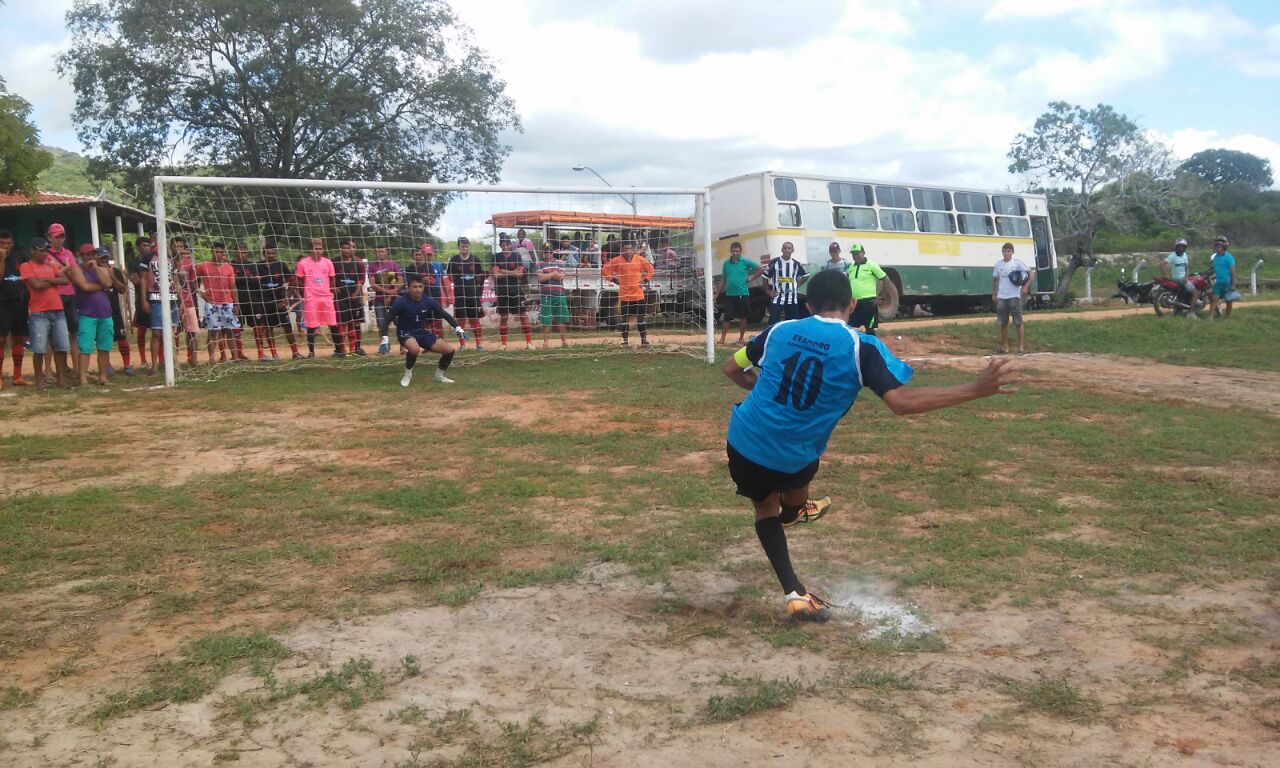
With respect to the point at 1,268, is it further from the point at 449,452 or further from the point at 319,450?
the point at 449,452

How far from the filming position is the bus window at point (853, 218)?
21.2 meters

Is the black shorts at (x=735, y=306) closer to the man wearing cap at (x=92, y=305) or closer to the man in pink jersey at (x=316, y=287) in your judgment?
the man in pink jersey at (x=316, y=287)

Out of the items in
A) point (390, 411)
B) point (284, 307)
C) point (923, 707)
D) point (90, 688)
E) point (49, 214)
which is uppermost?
point (49, 214)

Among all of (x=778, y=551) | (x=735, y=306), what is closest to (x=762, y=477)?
(x=778, y=551)

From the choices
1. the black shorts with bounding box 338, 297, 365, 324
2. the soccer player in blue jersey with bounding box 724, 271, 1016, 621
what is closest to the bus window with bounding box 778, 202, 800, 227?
the black shorts with bounding box 338, 297, 365, 324

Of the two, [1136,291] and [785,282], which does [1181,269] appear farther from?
[785,282]

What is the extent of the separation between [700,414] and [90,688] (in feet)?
22.5

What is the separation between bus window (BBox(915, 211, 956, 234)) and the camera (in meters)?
23.1

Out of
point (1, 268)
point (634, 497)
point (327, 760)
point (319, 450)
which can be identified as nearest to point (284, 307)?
point (1, 268)

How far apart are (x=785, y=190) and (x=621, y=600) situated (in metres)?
16.5


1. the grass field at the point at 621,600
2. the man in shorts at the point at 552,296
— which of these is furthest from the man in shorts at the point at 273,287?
the grass field at the point at 621,600

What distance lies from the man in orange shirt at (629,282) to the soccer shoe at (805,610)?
473 inches

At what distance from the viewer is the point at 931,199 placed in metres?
23.4

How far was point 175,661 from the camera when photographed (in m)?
4.05
